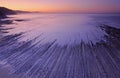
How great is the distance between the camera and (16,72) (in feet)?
28.7

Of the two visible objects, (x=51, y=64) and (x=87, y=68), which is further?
(x=51, y=64)

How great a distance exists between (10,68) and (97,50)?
6.84 m

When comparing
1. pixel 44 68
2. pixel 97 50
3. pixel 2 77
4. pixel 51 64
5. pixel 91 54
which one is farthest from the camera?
pixel 97 50

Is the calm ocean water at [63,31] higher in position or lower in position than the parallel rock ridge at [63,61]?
lower

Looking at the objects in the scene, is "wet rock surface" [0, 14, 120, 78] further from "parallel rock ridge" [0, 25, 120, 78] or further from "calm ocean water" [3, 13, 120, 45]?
"calm ocean water" [3, 13, 120, 45]

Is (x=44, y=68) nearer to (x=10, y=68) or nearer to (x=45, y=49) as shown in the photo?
(x=10, y=68)

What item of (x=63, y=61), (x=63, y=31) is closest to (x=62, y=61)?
(x=63, y=61)

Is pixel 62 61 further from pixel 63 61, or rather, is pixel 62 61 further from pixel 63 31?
Answer: pixel 63 31

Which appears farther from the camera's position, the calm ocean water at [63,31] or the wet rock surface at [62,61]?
the calm ocean water at [63,31]

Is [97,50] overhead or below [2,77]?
below

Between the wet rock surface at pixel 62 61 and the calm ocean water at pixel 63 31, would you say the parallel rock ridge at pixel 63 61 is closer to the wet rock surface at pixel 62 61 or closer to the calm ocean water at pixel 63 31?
the wet rock surface at pixel 62 61

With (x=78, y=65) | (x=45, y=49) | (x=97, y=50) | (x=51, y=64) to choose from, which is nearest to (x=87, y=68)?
(x=78, y=65)

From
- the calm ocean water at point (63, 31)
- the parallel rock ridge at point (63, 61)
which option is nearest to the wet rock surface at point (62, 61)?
the parallel rock ridge at point (63, 61)

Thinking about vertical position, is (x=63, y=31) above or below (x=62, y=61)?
below
